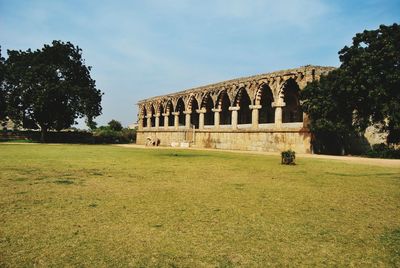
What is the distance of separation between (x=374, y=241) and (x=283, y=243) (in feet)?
3.94

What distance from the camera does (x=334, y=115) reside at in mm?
20750

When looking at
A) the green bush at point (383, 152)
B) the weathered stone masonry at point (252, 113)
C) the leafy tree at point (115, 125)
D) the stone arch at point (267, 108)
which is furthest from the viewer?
the leafy tree at point (115, 125)

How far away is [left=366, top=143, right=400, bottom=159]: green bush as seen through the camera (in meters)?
20.3

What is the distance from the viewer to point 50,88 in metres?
32.8

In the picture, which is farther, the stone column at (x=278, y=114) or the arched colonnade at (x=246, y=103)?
the arched colonnade at (x=246, y=103)

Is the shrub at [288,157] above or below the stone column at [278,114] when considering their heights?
below

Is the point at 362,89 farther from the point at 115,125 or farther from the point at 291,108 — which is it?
the point at 115,125

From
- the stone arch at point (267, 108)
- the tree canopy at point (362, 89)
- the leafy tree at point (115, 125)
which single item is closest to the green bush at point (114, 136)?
the leafy tree at point (115, 125)

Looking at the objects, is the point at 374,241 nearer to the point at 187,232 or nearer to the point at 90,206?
the point at 187,232

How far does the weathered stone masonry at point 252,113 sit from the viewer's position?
23938 millimetres

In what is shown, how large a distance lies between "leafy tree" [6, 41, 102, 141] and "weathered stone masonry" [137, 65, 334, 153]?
9.86m

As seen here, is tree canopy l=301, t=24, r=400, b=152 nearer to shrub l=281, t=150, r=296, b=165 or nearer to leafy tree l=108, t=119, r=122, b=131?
shrub l=281, t=150, r=296, b=165

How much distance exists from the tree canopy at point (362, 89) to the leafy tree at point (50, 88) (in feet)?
79.6

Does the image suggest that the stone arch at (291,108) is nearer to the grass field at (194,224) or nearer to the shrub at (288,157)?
the shrub at (288,157)
